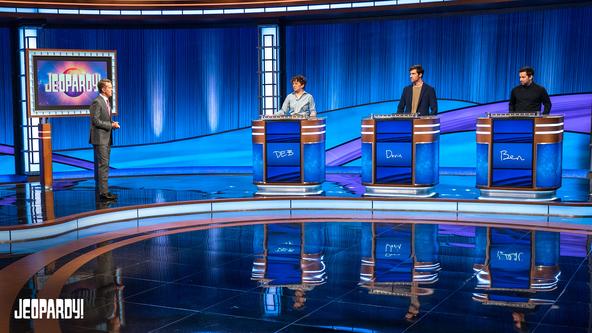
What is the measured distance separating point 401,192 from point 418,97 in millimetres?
1038

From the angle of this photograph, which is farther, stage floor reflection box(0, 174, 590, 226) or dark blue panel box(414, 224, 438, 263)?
stage floor reflection box(0, 174, 590, 226)

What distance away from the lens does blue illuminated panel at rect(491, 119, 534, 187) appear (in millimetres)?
7277

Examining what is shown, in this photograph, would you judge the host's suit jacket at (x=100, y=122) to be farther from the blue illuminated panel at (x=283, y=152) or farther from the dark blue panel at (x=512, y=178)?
the dark blue panel at (x=512, y=178)

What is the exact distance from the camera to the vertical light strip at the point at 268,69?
11.2 m

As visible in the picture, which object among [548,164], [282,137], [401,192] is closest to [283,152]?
[282,137]

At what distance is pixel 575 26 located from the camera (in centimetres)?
981

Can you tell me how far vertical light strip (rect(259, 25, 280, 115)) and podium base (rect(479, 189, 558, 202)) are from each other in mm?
4521

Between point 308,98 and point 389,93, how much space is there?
3411 mm

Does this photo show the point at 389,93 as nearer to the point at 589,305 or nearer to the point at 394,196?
the point at 394,196

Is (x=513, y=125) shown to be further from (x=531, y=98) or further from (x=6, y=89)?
(x=6, y=89)

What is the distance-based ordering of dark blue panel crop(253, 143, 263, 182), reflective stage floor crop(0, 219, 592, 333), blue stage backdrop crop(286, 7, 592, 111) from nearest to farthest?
reflective stage floor crop(0, 219, 592, 333), dark blue panel crop(253, 143, 263, 182), blue stage backdrop crop(286, 7, 592, 111)

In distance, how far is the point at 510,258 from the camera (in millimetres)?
5012

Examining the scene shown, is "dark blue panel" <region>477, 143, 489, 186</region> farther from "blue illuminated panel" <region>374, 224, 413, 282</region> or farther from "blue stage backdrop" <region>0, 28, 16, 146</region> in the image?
"blue stage backdrop" <region>0, 28, 16, 146</region>

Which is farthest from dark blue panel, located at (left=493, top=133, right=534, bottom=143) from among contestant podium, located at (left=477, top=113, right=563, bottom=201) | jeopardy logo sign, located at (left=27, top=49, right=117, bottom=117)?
jeopardy logo sign, located at (left=27, top=49, right=117, bottom=117)
